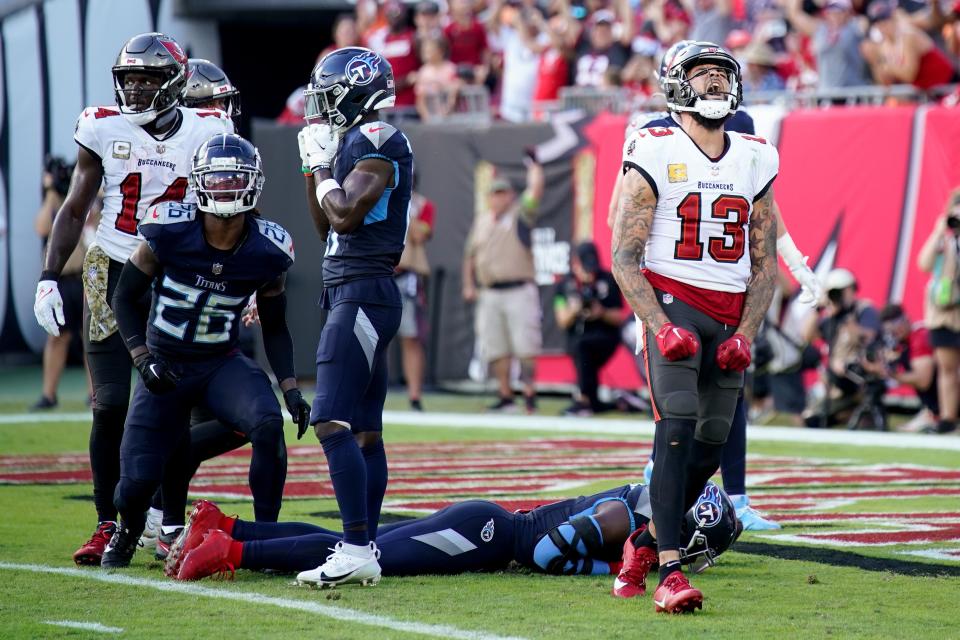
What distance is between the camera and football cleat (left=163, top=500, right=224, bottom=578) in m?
5.38

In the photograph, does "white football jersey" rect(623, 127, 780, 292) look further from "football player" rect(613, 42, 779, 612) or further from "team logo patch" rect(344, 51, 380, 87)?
"team logo patch" rect(344, 51, 380, 87)

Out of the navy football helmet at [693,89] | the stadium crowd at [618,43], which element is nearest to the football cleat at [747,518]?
the navy football helmet at [693,89]

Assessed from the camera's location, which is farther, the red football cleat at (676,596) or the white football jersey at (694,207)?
the white football jersey at (694,207)

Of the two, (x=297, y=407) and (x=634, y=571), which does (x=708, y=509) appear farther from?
(x=297, y=407)

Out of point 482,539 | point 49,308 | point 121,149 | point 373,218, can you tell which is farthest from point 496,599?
point 121,149

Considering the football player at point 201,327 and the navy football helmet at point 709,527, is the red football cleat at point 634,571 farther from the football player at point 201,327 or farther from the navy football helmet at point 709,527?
the football player at point 201,327

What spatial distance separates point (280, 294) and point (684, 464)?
69.0 inches

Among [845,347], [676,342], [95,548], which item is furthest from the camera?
[845,347]

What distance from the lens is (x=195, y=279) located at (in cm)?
566

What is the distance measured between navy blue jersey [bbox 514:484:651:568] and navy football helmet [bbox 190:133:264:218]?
1.54 meters

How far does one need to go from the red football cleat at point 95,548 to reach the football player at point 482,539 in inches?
16.5

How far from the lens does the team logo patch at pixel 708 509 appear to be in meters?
5.51

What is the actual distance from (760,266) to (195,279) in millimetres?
2046

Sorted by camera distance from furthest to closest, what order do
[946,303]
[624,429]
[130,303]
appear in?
[624,429] → [946,303] → [130,303]
